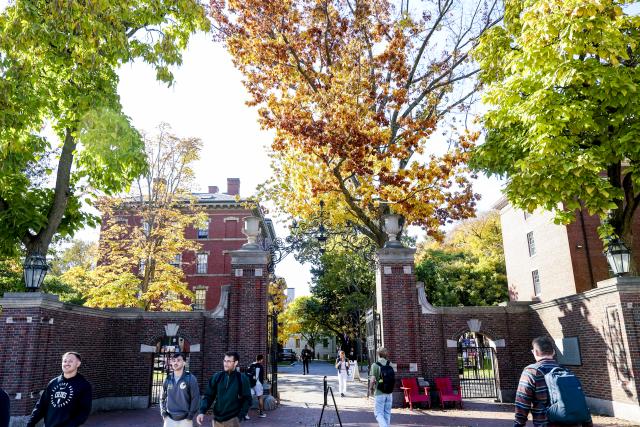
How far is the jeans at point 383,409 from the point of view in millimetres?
9570

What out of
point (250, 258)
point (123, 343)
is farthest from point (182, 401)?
point (123, 343)

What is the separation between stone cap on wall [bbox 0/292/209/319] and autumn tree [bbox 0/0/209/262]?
1781 mm

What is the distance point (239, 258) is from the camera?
15594 millimetres

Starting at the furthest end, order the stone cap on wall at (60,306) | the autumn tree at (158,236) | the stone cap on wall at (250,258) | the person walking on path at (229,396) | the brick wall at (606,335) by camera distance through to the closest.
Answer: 1. the autumn tree at (158,236)
2. the stone cap on wall at (250,258)
3. the stone cap on wall at (60,306)
4. the brick wall at (606,335)
5. the person walking on path at (229,396)

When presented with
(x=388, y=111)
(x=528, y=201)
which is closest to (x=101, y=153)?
(x=388, y=111)

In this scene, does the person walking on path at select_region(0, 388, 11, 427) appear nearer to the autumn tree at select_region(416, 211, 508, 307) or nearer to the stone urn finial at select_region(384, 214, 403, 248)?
the stone urn finial at select_region(384, 214, 403, 248)

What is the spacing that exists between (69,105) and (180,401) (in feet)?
31.2

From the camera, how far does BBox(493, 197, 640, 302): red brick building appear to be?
2916 cm

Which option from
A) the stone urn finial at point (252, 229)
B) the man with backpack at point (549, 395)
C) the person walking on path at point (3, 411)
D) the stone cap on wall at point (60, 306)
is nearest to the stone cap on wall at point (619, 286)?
the man with backpack at point (549, 395)

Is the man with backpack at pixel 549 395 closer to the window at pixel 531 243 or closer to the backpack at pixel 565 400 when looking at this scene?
the backpack at pixel 565 400

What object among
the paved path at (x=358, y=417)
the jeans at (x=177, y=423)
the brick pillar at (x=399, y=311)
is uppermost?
the brick pillar at (x=399, y=311)

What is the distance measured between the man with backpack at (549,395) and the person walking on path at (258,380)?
32.4 ft

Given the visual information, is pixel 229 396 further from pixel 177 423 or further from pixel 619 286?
pixel 619 286

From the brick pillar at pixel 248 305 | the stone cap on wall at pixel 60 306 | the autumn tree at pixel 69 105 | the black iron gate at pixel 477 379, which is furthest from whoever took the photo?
the black iron gate at pixel 477 379
